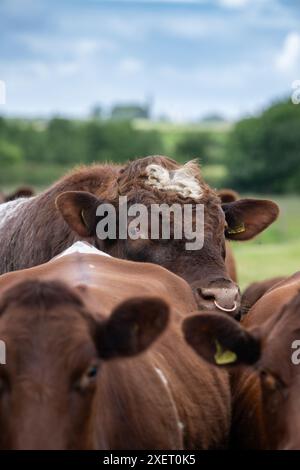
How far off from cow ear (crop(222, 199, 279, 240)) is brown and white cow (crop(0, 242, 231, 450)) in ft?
8.01

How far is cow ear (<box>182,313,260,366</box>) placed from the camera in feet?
15.6

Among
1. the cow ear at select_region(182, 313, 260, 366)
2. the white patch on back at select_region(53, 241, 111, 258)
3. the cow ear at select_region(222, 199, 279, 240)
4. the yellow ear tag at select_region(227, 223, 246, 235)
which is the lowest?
the cow ear at select_region(182, 313, 260, 366)

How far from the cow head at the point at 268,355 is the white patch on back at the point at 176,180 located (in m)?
1.97

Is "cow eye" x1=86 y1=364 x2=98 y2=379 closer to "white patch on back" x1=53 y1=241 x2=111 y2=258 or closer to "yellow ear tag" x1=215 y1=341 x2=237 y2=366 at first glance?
"yellow ear tag" x1=215 y1=341 x2=237 y2=366

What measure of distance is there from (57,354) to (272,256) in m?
19.5

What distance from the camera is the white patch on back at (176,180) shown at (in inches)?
272

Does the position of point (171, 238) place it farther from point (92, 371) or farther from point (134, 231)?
point (92, 371)

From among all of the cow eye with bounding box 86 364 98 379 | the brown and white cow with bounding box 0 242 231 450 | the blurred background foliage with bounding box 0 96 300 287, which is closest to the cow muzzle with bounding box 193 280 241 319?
the brown and white cow with bounding box 0 242 231 450

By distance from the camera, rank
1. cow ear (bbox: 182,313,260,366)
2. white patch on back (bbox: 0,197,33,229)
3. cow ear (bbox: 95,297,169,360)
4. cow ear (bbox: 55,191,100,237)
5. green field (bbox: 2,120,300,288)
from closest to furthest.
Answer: cow ear (bbox: 95,297,169,360)
cow ear (bbox: 182,313,260,366)
cow ear (bbox: 55,191,100,237)
white patch on back (bbox: 0,197,33,229)
green field (bbox: 2,120,300,288)

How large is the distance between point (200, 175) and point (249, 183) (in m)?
54.3

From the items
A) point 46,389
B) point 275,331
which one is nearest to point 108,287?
point 275,331

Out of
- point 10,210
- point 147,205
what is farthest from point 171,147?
point 147,205

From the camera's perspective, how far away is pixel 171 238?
6.67 m
